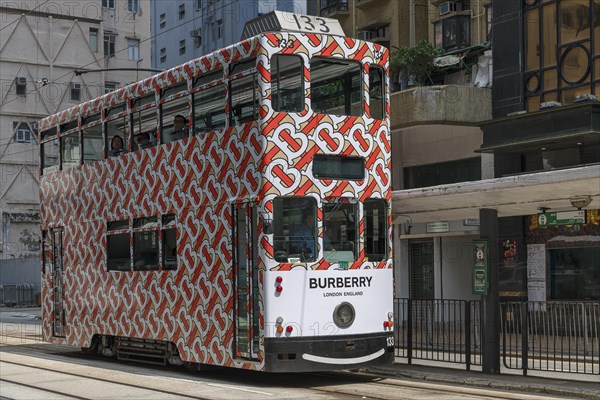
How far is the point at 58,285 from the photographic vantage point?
833 inches

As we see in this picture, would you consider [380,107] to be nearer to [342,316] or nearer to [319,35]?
[319,35]

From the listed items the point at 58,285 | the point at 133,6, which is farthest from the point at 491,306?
the point at 133,6

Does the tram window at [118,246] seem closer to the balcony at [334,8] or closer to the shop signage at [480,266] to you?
the shop signage at [480,266]

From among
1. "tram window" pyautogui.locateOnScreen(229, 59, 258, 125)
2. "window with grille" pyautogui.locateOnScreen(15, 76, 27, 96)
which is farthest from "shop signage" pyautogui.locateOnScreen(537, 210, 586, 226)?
"window with grille" pyautogui.locateOnScreen(15, 76, 27, 96)

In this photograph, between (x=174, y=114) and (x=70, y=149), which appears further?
(x=70, y=149)

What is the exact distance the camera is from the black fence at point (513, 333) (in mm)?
15617

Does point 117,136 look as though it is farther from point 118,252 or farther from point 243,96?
point 243,96

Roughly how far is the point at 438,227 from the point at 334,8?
9.67 m

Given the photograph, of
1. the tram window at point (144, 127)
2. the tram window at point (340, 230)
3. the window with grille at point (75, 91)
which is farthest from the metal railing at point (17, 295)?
the tram window at point (340, 230)

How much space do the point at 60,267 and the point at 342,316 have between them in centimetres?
822

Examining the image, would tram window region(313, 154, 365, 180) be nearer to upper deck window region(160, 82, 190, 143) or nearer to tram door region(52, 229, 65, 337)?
upper deck window region(160, 82, 190, 143)

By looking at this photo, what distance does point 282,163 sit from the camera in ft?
48.4

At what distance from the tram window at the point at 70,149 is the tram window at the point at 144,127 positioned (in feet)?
8.66

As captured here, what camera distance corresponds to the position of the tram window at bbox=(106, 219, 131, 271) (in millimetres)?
18391
